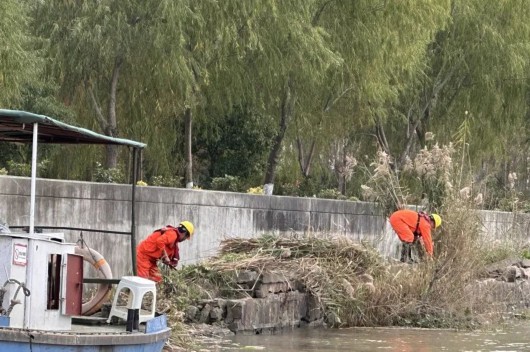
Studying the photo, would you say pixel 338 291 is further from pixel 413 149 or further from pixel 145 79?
pixel 413 149

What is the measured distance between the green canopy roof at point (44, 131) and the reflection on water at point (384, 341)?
12.9 feet

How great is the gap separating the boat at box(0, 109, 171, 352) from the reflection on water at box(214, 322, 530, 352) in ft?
11.6

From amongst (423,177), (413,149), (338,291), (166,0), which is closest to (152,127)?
(166,0)

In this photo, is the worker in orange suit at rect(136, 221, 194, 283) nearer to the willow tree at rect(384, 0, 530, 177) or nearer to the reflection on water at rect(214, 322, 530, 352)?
the reflection on water at rect(214, 322, 530, 352)

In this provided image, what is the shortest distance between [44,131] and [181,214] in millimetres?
6405

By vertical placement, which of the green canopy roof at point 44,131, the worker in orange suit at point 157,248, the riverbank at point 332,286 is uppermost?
the green canopy roof at point 44,131

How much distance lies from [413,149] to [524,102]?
14.5 feet

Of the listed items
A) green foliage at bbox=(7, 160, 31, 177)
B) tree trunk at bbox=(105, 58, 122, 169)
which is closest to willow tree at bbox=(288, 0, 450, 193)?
tree trunk at bbox=(105, 58, 122, 169)

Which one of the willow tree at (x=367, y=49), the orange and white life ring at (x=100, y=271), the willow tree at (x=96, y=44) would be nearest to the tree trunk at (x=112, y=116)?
the willow tree at (x=96, y=44)

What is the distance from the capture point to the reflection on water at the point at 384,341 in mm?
16344

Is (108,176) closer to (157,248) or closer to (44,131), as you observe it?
(157,248)

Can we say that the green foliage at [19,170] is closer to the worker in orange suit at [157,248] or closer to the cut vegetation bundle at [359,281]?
the cut vegetation bundle at [359,281]

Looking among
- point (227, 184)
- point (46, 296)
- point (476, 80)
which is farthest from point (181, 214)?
point (476, 80)

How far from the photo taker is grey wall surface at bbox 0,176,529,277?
16.2 m
